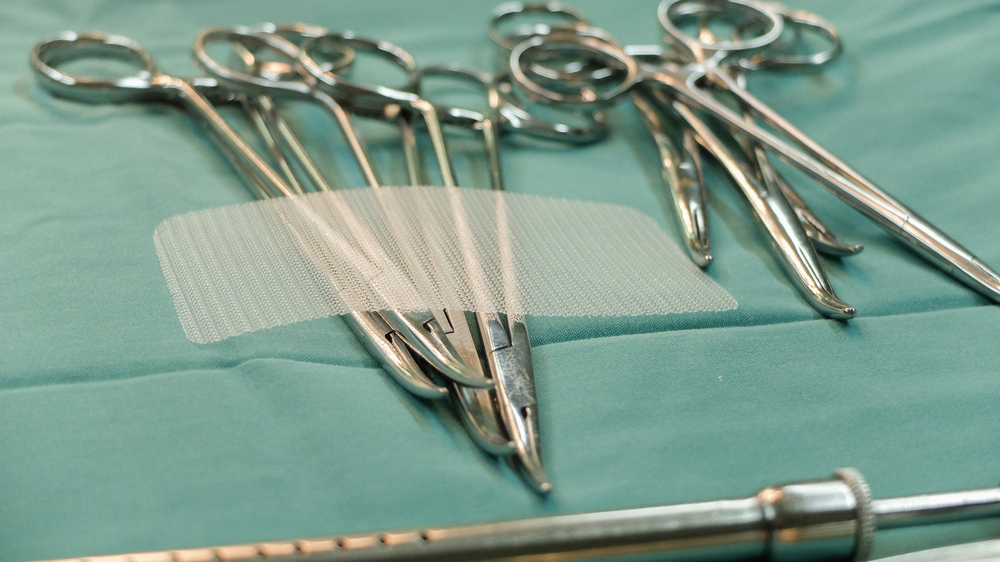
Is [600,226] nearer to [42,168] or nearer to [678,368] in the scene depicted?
[678,368]

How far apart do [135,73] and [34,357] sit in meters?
0.43

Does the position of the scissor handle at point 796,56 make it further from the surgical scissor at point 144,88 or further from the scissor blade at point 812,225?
the surgical scissor at point 144,88

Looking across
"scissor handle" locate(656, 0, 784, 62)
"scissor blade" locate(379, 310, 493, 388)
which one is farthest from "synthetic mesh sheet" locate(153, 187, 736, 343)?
"scissor handle" locate(656, 0, 784, 62)

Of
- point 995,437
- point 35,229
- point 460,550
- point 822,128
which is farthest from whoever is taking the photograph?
point 822,128

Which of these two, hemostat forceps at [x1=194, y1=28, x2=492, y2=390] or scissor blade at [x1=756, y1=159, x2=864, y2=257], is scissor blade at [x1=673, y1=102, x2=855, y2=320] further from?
hemostat forceps at [x1=194, y1=28, x2=492, y2=390]

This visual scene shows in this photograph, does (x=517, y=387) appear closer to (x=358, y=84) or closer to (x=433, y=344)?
(x=433, y=344)

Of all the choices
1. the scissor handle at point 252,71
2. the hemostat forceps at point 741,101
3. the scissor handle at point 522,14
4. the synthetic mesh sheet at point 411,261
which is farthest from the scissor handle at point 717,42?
the scissor handle at point 252,71

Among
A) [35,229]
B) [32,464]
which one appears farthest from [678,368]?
[35,229]

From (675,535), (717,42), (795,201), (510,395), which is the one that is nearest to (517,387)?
(510,395)

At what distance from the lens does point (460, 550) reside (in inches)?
15.1

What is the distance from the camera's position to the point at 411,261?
59 centimetres

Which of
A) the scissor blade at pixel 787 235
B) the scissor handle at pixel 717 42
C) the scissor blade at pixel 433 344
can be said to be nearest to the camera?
the scissor blade at pixel 433 344

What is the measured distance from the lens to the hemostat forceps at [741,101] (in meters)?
0.63

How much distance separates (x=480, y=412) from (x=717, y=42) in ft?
2.07
